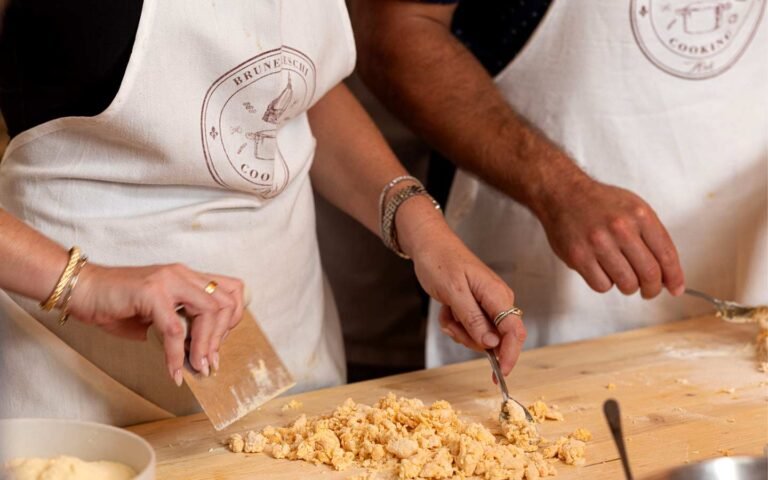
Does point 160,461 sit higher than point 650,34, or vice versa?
point 650,34

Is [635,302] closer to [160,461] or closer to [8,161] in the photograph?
[160,461]

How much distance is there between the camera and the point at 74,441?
95 centimetres

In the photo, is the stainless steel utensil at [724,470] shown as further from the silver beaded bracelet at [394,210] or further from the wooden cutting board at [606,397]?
the silver beaded bracelet at [394,210]

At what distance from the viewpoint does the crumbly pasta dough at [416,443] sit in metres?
1.03

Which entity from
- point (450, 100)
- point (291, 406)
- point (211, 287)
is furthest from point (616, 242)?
point (211, 287)

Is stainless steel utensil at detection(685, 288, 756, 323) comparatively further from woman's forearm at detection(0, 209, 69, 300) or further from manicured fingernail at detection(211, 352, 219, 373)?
woman's forearm at detection(0, 209, 69, 300)

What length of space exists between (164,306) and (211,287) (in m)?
0.06

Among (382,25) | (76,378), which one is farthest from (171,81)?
(382,25)

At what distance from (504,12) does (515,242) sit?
1.28 ft

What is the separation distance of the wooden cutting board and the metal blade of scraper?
0.06 metres

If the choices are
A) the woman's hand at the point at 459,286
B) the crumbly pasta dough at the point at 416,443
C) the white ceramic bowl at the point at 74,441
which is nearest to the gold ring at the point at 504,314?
the woman's hand at the point at 459,286

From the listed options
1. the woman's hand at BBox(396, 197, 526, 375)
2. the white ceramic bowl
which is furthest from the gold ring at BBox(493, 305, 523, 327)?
the white ceramic bowl

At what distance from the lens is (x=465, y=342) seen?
1269 millimetres

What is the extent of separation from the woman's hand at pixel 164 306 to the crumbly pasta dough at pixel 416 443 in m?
0.14
